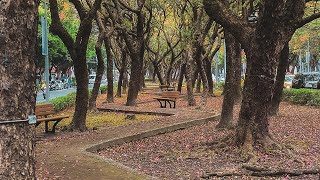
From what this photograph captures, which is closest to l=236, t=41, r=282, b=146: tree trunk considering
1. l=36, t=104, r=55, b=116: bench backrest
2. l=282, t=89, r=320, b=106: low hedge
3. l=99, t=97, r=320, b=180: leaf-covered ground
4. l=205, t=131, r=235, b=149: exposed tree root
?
l=205, t=131, r=235, b=149: exposed tree root

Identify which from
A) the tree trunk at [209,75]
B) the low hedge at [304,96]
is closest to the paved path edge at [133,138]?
the low hedge at [304,96]

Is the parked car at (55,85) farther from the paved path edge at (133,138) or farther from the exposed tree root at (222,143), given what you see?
the exposed tree root at (222,143)

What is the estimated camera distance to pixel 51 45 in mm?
41438

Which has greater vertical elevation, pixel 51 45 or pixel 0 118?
pixel 51 45

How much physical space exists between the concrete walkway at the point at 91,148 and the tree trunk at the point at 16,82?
110 inches

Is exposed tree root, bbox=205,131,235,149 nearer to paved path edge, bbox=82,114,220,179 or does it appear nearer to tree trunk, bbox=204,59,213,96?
paved path edge, bbox=82,114,220,179

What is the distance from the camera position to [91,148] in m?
8.46

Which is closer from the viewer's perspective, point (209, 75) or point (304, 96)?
point (304, 96)

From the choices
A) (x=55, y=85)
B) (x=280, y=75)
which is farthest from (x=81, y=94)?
(x=55, y=85)

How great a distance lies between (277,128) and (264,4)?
16.9 ft

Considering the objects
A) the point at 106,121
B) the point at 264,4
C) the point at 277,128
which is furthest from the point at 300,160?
the point at 106,121

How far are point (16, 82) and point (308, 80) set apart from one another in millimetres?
28706

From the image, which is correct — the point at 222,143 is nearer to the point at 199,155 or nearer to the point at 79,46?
the point at 199,155

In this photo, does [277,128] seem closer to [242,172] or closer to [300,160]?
[300,160]
